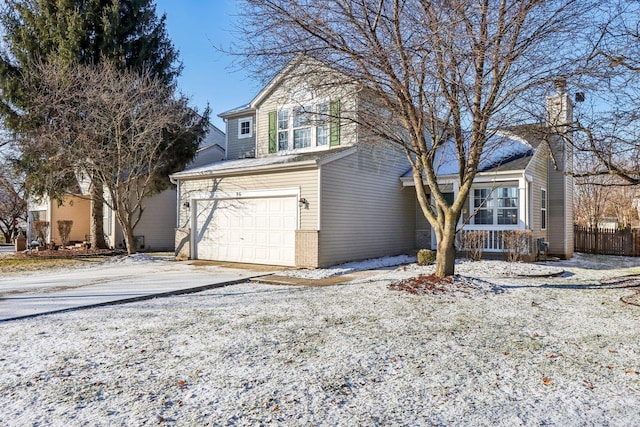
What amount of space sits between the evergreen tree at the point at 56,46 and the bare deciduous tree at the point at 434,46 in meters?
11.4

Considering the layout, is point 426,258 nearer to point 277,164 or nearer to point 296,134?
point 277,164

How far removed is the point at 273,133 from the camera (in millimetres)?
16312

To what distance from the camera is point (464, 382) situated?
162 inches

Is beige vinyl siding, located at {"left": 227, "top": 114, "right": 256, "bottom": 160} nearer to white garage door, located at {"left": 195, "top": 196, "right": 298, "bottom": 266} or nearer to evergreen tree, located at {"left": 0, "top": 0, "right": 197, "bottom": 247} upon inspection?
evergreen tree, located at {"left": 0, "top": 0, "right": 197, "bottom": 247}

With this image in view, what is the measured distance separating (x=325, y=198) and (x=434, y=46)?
5.68 m

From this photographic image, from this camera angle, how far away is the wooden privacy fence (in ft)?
56.7

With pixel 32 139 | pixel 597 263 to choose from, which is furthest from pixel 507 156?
pixel 32 139

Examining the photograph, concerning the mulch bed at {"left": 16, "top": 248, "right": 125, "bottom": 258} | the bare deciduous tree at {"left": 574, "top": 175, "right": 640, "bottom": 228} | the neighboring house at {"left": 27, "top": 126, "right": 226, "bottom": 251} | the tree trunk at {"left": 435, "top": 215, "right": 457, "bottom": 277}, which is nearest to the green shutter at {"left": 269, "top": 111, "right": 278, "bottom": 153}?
the neighboring house at {"left": 27, "top": 126, "right": 226, "bottom": 251}

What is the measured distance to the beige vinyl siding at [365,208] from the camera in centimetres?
1245

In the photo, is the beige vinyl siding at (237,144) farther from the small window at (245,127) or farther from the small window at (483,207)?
the small window at (483,207)

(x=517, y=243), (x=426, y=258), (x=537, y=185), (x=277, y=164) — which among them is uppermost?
(x=277, y=164)

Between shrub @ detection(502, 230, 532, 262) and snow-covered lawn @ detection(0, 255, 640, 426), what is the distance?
517 cm

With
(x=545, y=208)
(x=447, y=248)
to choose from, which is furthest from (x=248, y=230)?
(x=545, y=208)

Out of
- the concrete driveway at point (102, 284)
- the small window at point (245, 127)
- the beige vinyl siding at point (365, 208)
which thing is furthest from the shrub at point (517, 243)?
the small window at point (245, 127)
